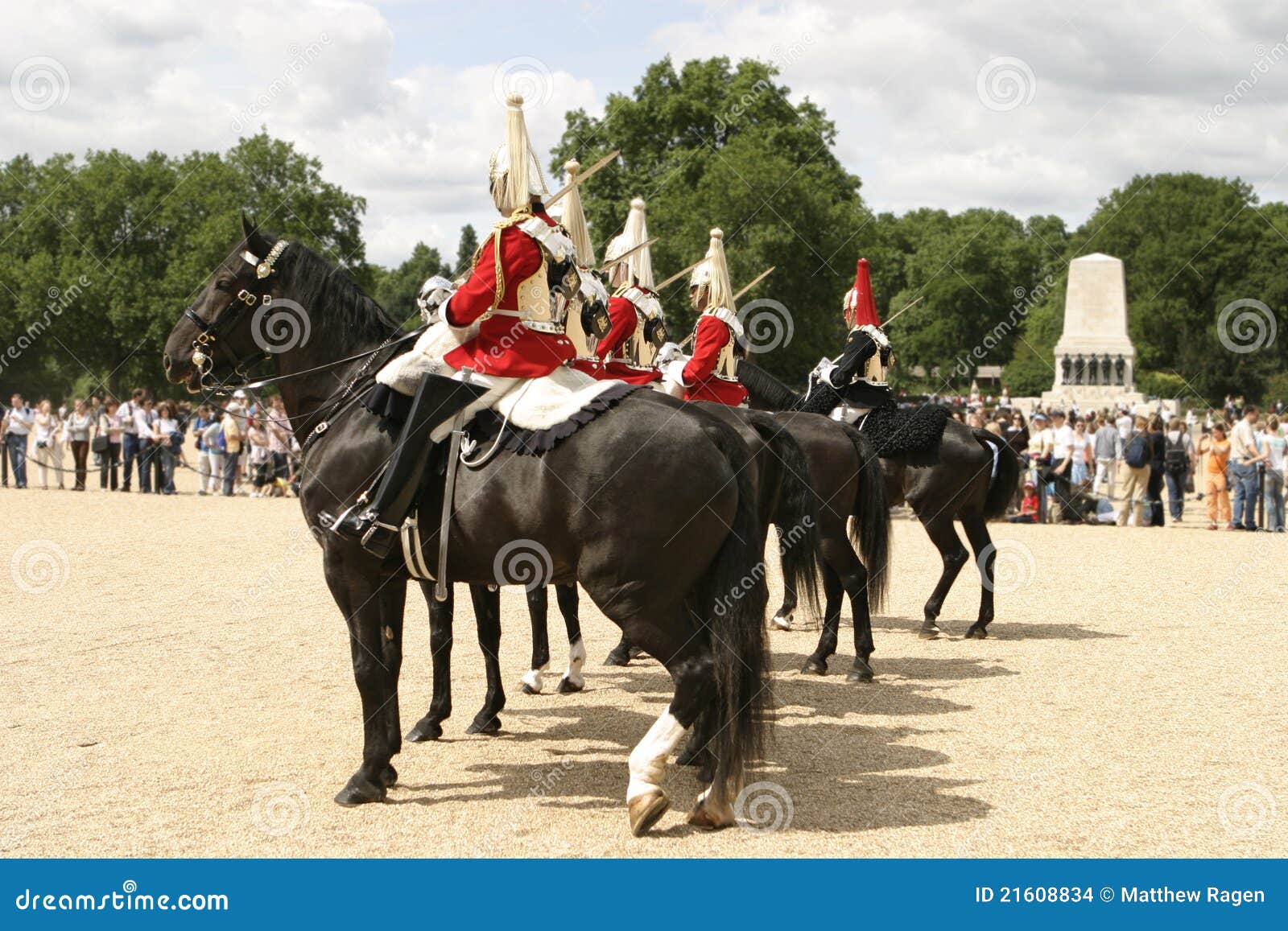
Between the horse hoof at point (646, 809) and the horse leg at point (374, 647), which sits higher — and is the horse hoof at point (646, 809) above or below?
below

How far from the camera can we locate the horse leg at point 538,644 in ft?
28.9

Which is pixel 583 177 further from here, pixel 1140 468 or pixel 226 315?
pixel 1140 468

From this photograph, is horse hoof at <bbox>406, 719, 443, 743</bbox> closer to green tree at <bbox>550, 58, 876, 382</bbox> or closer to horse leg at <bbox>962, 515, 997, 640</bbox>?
horse leg at <bbox>962, 515, 997, 640</bbox>

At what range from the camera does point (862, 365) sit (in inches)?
452

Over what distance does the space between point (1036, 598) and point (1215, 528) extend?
10.4 metres

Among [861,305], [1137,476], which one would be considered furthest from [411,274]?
[861,305]

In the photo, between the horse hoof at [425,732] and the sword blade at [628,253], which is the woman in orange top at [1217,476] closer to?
the sword blade at [628,253]

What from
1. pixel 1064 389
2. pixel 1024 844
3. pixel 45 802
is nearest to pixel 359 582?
pixel 45 802

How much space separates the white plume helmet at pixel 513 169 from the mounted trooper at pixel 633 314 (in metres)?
2.41

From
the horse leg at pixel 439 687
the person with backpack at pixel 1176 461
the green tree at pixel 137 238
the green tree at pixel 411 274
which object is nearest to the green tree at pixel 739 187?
the green tree at pixel 137 238

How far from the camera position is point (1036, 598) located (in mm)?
13555

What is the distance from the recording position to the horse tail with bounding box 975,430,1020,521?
11914 mm

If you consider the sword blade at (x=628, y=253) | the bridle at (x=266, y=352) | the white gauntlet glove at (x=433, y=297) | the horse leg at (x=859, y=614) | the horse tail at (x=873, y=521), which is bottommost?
the horse leg at (x=859, y=614)

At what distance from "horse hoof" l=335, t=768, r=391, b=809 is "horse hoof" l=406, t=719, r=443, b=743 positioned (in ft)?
4.36
